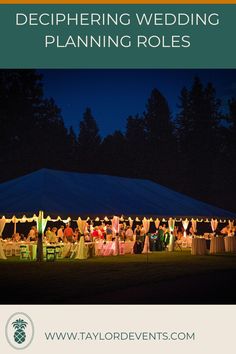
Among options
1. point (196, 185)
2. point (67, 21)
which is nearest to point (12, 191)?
point (67, 21)

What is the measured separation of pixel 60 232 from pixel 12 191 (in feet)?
11.8

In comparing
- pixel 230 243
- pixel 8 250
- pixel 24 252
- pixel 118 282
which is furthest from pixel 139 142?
pixel 118 282

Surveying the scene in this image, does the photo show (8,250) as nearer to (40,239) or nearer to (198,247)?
(40,239)

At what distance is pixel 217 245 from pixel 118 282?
11152mm

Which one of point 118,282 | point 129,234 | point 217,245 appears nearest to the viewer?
point 118,282

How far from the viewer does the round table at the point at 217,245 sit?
74.8 feet

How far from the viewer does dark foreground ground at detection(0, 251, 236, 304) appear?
32.9ft

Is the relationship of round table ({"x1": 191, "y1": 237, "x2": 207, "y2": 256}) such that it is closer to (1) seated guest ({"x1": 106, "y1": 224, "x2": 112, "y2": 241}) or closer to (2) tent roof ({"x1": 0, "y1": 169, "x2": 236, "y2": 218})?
(2) tent roof ({"x1": 0, "y1": 169, "x2": 236, "y2": 218})

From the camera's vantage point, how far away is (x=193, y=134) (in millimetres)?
49094

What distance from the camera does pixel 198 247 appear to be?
21844 mm
